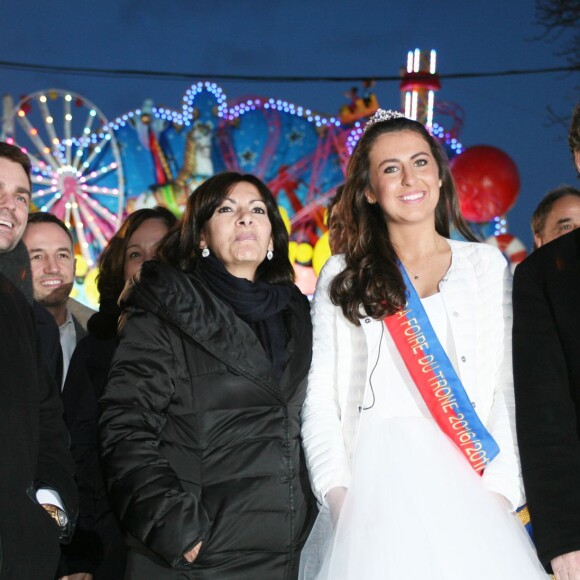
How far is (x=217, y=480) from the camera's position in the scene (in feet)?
10.1

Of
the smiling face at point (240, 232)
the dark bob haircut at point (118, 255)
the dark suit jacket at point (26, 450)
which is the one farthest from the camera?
the dark bob haircut at point (118, 255)

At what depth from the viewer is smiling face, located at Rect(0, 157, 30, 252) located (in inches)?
127

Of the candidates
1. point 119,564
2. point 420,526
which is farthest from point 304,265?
point 420,526

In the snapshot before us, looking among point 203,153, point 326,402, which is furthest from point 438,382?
point 203,153

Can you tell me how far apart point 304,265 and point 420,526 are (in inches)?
620

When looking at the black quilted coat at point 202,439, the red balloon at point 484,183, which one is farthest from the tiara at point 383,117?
the red balloon at point 484,183

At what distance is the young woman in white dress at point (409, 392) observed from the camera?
8.75ft

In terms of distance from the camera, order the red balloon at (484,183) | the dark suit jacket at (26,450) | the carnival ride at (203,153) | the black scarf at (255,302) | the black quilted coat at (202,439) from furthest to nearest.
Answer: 1. the carnival ride at (203,153)
2. the red balloon at (484,183)
3. the black scarf at (255,302)
4. the black quilted coat at (202,439)
5. the dark suit jacket at (26,450)

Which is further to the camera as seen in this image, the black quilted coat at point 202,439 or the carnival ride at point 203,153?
the carnival ride at point 203,153

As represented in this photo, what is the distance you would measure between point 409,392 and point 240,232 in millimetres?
965

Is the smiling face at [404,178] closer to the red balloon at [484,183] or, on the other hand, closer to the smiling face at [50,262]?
the smiling face at [50,262]

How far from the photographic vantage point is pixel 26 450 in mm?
2809

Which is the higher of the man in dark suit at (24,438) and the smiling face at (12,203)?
the smiling face at (12,203)

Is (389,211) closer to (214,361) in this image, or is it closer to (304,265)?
(214,361)
